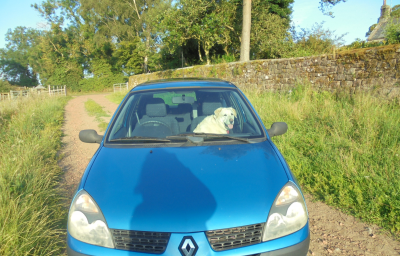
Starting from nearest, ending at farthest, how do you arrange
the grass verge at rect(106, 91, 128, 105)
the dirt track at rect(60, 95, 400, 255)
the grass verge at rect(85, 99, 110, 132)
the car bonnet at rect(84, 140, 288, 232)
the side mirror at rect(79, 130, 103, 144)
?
the car bonnet at rect(84, 140, 288, 232) → the dirt track at rect(60, 95, 400, 255) → the side mirror at rect(79, 130, 103, 144) → the grass verge at rect(85, 99, 110, 132) → the grass verge at rect(106, 91, 128, 105)

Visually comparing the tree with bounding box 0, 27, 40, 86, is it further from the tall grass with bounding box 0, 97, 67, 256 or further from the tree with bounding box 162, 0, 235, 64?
the tall grass with bounding box 0, 97, 67, 256

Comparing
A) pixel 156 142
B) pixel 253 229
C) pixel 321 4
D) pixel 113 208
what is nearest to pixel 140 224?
pixel 113 208

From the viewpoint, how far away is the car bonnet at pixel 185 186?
1.70 metres

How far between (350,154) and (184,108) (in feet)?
8.71

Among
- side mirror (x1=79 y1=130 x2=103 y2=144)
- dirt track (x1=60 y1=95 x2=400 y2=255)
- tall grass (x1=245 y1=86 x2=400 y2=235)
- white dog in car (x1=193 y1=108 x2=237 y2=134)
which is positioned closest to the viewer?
dirt track (x1=60 y1=95 x2=400 y2=255)

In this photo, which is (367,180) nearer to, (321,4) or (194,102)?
(194,102)

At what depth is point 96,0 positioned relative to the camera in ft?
140

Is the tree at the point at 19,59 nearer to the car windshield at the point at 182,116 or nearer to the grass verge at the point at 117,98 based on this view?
the grass verge at the point at 117,98

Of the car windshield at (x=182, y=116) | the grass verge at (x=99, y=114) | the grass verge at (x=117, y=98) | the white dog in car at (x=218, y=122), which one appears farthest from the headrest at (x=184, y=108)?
the grass verge at (x=117, y=98)

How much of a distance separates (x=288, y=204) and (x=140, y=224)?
1.03m

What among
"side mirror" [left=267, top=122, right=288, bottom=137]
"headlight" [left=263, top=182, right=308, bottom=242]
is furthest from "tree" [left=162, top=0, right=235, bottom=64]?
"headlight" [left=263, top=182, right=308, bottom=242]

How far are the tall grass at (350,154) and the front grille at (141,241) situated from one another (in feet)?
8.15

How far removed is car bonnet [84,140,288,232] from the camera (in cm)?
170

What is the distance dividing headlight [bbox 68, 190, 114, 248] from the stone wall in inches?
256
